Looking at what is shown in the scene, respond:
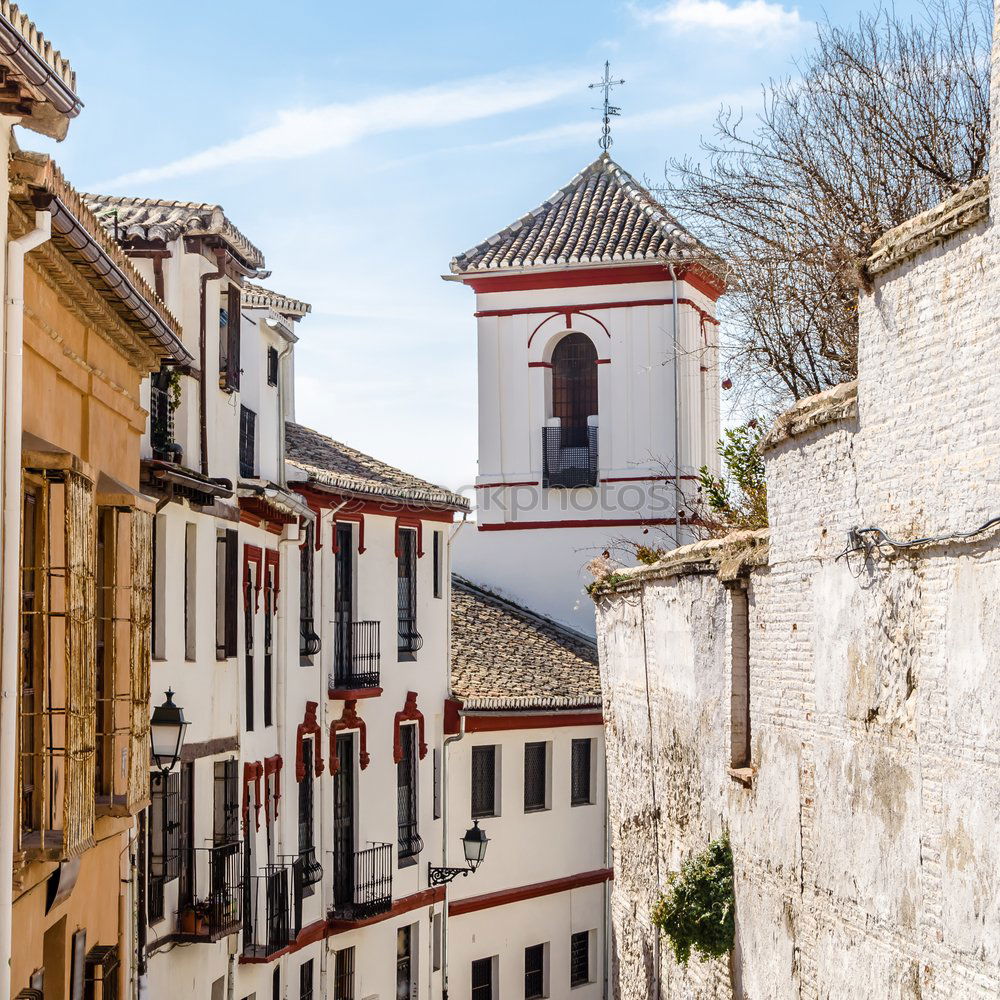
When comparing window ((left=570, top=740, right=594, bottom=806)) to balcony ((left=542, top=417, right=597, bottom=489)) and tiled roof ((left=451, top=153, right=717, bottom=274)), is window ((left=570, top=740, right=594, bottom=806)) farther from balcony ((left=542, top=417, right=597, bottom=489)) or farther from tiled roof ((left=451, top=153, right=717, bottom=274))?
tiled roof ((left=451, top=153, right=717, bottom=274))

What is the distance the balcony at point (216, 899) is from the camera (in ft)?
57.8

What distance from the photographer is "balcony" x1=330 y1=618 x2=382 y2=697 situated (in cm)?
2534

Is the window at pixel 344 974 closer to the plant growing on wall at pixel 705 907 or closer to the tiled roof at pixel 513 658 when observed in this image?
the tiled roof at pixel 513 658

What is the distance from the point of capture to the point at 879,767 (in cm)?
1142

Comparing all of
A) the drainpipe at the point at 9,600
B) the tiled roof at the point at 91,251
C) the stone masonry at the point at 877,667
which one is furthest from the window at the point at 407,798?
the drainpipe at the point at 9,600

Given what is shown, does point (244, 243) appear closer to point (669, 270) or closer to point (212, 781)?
point (212, 781)

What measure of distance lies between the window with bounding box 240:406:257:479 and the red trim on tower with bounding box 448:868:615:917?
388 inches

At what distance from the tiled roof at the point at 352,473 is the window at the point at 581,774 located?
4.85 meters

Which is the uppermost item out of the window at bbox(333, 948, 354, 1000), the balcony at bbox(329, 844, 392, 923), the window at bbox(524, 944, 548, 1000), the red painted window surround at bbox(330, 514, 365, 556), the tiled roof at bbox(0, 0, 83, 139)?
the tiled roof at bbox(0, 0, 83, 139)

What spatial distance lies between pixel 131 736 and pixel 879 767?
197 inches

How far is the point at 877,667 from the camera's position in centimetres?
1148

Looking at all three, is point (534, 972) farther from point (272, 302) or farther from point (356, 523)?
point (272, 302)

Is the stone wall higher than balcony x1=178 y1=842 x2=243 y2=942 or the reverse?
higher

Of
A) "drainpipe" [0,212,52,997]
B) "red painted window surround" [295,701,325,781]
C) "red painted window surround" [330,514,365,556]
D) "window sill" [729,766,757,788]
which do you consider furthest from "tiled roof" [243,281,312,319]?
"drainpipe" [0,212,52,997]
